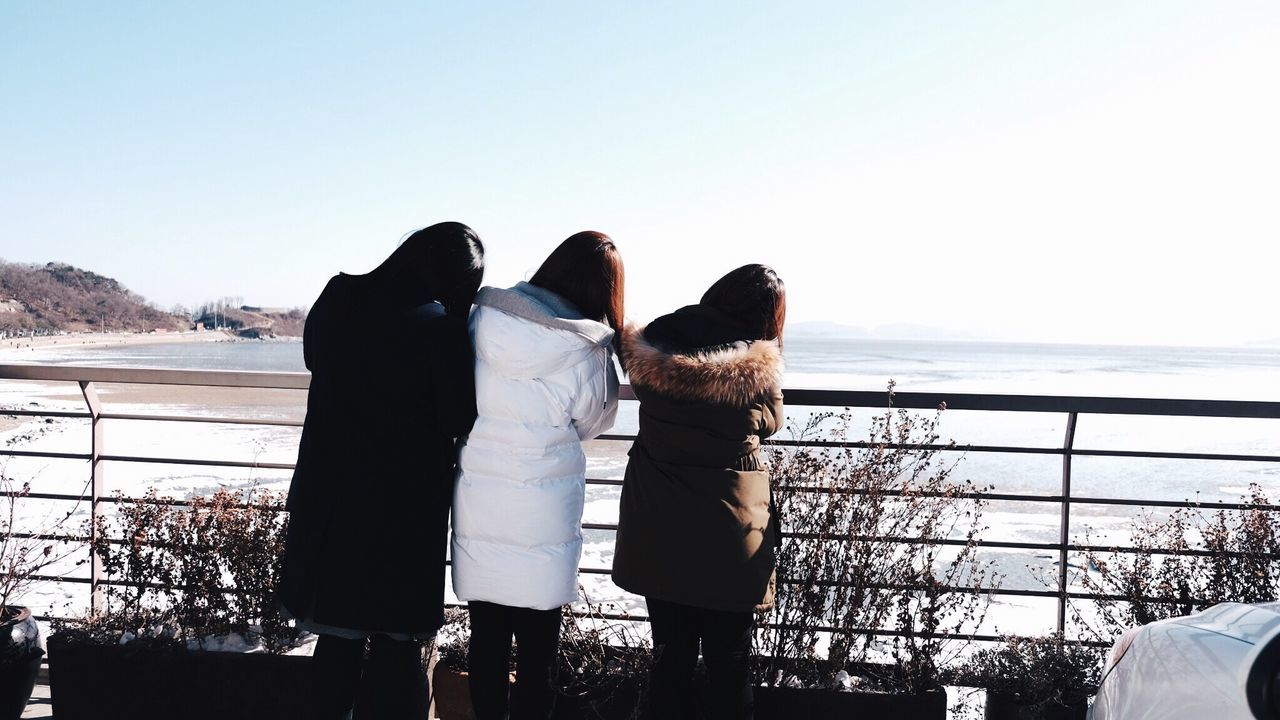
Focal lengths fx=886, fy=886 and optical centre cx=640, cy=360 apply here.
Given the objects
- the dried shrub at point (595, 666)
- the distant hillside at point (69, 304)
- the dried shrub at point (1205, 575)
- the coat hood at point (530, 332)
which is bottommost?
the dried shrub at point (595, 666)

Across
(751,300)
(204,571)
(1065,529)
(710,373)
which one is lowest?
(204,571)

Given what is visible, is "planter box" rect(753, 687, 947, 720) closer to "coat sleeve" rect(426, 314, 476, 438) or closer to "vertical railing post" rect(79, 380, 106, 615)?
"coat sleeve" rect(426, 314, 476, 438)

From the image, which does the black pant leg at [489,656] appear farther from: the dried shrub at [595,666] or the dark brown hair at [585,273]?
the dark brown hair at [585,273]

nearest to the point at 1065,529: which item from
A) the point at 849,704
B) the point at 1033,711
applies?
the point at 1033,711

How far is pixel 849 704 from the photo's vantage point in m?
2.82

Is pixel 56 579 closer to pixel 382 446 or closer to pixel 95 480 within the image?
pixel 95 480

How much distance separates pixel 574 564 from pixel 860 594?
1.03 meters

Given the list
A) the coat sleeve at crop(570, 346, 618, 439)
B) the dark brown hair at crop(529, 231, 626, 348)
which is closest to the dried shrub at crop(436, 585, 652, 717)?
the coat sleeve at crop(570, 346, 618, 439)

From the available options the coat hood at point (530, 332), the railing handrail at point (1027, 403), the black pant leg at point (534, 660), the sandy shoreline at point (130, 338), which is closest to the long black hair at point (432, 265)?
the coat hood at point (530, 332)

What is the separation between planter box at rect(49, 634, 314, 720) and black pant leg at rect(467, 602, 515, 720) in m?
0.82

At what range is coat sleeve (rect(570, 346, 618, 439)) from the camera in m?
2.53

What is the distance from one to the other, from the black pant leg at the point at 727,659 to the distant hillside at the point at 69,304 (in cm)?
11779

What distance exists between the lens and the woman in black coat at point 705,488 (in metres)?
2.44

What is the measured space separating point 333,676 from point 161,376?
1.69 metres
